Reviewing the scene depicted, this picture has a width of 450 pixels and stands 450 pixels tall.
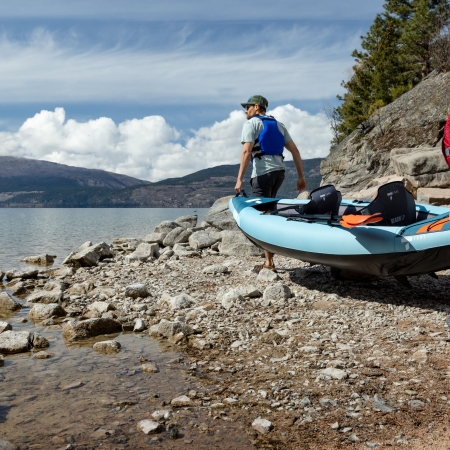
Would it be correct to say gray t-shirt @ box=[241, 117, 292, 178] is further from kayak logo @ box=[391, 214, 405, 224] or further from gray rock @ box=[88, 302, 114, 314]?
gray rock @ box=[88, 302, 114, 314]

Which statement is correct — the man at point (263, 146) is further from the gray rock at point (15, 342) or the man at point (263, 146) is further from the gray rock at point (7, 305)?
the gray rock at point (7, 305)

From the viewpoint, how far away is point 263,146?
8484 millimetres

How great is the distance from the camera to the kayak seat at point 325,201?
7.88m

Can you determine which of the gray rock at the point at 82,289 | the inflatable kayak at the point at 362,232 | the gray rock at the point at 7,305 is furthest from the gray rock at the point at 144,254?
the gray rock at the point at 7,305

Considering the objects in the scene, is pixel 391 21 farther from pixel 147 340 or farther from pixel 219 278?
pixel 147 340

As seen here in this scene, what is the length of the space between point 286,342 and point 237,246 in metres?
6.64

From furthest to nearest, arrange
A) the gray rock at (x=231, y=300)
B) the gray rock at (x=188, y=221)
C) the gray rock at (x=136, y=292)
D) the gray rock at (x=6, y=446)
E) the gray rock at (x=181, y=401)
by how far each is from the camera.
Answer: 1. the gray rock at (x=188, y=221)
2. the gray rock at (x=136, y=292)
3. the gray rock at (x=231, y=300)
4. the gray rock at (x=181, y=401)
5. the gray rock at (x=6, y=446)

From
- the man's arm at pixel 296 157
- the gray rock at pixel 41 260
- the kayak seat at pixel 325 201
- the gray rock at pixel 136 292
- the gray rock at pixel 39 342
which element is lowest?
the gray rock at pixel 41 260

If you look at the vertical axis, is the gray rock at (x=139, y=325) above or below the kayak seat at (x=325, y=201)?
below

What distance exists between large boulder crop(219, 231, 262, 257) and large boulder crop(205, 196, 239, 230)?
10.0ft

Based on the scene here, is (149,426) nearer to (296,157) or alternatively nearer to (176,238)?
(296,157)

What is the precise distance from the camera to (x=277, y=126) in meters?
8.56

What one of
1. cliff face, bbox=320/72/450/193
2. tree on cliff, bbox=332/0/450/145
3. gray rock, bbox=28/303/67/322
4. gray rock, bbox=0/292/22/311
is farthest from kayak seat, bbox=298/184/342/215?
tree on cliff, bbox=332/0/450/145

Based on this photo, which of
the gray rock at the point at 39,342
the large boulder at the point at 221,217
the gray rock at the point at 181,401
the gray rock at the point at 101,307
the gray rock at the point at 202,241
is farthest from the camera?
the large boulder at the point at 221,217
